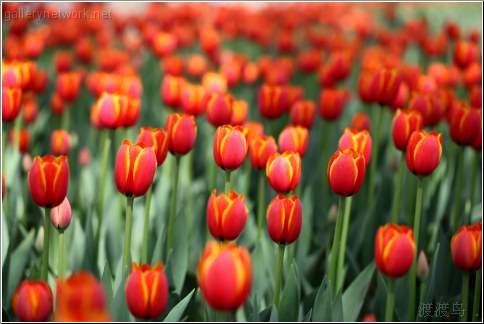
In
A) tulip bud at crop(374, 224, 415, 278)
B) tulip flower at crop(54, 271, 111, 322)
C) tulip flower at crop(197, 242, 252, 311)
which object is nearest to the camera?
tulip flower at crop(54, 271, 111, 322)

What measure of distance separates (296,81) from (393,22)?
3207 mm

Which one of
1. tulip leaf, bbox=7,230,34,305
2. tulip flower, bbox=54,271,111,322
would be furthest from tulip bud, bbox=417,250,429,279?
tulip flower, bbox=54,271,111,322

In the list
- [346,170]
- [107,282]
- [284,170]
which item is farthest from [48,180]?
[346,170]

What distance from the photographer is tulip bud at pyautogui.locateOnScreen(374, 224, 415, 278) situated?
1.32 meters

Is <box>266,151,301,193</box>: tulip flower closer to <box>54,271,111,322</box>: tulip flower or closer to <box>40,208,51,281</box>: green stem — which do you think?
<box>40,208,51,281</box>: green stem

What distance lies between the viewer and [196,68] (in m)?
3.69

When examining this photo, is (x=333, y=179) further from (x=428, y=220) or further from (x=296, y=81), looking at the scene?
(x=296, y=81)

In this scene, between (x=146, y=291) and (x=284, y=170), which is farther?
(x=284, y=170)

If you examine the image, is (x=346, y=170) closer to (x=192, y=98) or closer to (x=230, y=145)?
(x=230, y=145)

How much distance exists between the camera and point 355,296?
5.85 ft

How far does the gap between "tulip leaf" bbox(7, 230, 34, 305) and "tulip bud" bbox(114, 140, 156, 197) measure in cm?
65

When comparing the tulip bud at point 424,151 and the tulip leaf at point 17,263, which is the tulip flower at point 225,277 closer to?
the tulip bud at point 424,151

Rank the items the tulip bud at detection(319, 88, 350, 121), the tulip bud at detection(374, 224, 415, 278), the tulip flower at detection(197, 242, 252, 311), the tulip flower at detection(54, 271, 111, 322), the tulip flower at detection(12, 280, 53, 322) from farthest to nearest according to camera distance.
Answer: the tulip bud at detection(319, 88, 350, 121), the tulip bud at detection(374, 224, 415, 278), the tulip flower at detection(12, 280, 53, 322), the tulip flower at detection(197, 242, 252, 311), the tulip flower at detection(54, 271, 111, 322)

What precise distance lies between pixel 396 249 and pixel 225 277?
0.47 m
